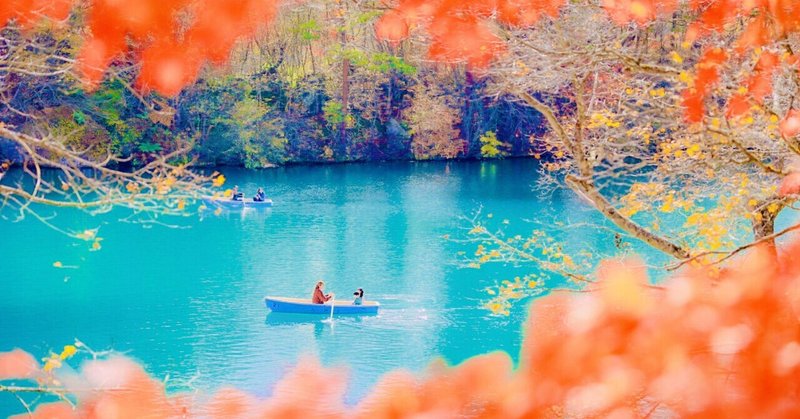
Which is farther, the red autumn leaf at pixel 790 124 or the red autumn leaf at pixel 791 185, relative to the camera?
the red autumn leaf at pixel 791 185

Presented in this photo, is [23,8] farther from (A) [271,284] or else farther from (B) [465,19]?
(A) [271,284]

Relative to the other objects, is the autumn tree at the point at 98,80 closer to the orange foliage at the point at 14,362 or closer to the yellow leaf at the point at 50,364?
the yellow leaf at the point at 50,364

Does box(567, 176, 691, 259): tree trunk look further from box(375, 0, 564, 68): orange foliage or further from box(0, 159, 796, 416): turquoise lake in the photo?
box(0, 159, 796, 416): turquoise lake

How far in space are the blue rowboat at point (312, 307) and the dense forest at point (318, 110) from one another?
519 inches

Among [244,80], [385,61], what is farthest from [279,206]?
[385,61]

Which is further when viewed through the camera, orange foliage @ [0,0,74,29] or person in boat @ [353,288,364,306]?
person in boat @ [353,288,364,306]

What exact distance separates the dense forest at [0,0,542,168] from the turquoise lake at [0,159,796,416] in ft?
16.1

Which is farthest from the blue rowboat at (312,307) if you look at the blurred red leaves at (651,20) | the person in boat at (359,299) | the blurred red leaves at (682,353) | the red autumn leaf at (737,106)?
the red autumn leaf at (737,106)

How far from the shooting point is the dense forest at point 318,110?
25.3 metres

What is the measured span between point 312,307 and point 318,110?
17.0 metres

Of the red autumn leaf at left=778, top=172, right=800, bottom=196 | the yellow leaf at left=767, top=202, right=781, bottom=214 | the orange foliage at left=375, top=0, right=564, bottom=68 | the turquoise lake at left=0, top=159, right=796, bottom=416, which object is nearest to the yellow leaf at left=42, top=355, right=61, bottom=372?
the orange foliage at left=375, top=0, right=564, bottom=68

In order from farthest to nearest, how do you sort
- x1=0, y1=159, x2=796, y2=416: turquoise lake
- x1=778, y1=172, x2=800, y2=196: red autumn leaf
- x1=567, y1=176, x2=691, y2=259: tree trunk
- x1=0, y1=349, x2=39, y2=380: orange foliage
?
x1=0, y1=159, x2=796, y2=416: turquoise lake < x1=0, y1=349, x2=39, y2=380: orange foliage < x1=567, y1=176, x2=691, y2=259: tree trunk < x1=778, y1=172, x2=800, y2=196: red autumn leaf

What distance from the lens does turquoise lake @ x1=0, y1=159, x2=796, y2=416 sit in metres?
10.9

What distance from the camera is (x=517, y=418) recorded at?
11.8 feet
